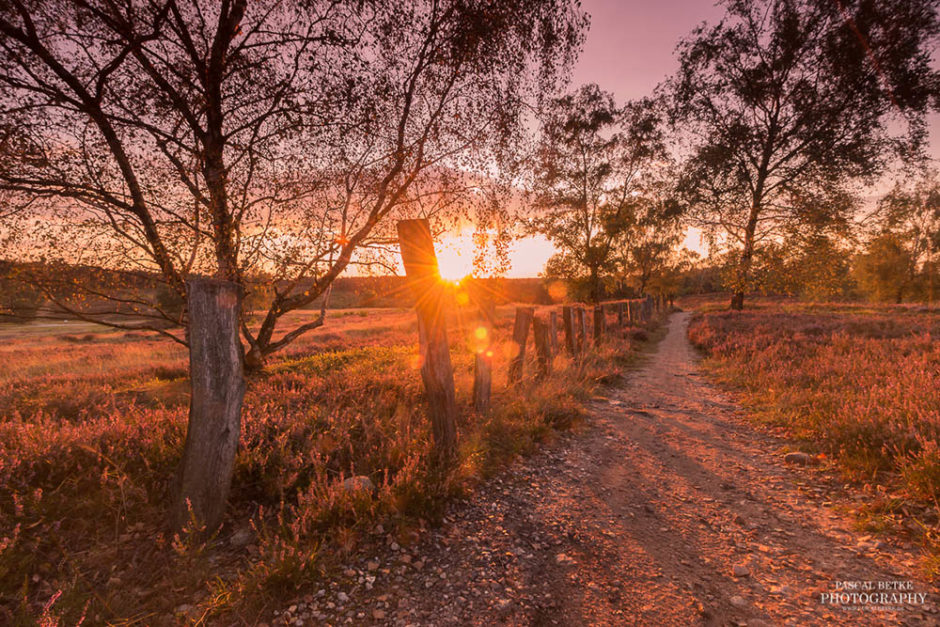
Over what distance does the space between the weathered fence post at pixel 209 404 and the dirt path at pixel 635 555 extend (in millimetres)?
1540

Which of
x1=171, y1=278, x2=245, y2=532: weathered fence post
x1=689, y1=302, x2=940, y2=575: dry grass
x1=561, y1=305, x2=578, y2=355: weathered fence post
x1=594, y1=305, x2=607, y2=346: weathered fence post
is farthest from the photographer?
x1=594, y1=305, x2=607, y2=346: weathered fence post

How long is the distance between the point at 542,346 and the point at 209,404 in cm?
684

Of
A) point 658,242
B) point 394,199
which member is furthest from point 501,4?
point 658,242

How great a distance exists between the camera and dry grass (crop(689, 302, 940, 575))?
3.27 m

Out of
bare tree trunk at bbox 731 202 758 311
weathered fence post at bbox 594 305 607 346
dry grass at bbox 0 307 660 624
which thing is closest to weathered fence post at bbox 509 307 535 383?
dry grass at bbox 0 307 660 624

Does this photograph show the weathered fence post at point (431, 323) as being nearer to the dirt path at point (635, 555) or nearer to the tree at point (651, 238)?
the dirt path at point (635, 555)

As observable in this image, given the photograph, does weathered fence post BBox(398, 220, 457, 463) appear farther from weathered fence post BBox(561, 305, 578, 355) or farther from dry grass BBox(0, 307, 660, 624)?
weathered fence post BBox(561, 305, 578, 355)

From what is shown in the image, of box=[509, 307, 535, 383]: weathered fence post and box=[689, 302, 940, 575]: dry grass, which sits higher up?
box=[509, 307, 535, 383]: weathered fence post

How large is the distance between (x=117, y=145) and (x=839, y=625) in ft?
33.6

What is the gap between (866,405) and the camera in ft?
16.9

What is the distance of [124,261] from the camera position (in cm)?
607

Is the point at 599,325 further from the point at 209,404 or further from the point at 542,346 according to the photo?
the point at 209,404

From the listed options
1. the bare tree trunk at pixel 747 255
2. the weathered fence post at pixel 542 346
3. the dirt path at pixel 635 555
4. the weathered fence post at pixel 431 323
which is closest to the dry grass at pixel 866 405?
the dirt path at pixel 635 555

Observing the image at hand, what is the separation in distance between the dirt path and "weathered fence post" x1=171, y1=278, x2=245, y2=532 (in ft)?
5.05
